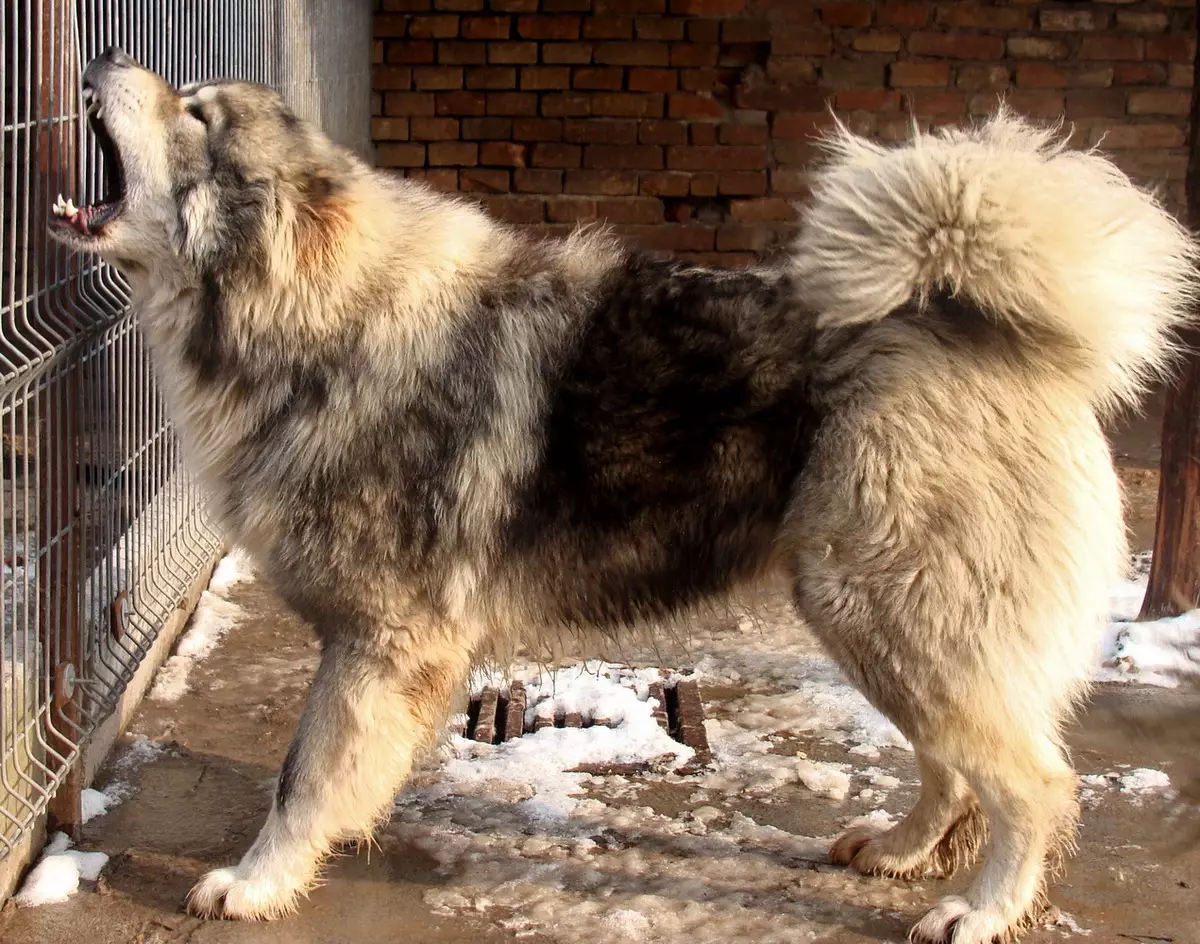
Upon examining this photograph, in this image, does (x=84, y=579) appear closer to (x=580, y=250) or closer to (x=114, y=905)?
(x=114, y=905)

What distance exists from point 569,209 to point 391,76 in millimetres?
1276

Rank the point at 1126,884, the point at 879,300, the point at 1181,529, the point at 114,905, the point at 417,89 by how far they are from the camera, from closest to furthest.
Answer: the point at 879,300 < the point at 114,905 < the point at 1126,884 < the point at 1181,529 < the point at 417,89

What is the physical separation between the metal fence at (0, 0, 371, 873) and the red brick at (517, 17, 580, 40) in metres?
3.91

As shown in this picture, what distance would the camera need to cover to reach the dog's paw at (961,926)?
292 centimetres

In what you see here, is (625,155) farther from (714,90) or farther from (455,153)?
(455,153)

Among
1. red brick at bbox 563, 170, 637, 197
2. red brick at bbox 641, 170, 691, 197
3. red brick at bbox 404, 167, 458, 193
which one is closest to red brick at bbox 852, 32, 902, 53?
red brick at bbox 641, 170, 691, 197

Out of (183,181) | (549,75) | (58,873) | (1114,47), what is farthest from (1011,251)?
(1114,47)

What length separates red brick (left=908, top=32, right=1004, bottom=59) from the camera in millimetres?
7855

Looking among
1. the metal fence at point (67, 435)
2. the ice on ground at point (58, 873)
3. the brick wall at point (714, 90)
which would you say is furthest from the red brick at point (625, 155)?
the ice on ground at point (58, 873)

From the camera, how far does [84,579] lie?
10.8ft

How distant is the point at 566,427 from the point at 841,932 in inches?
49.4

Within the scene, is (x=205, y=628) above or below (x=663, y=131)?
below

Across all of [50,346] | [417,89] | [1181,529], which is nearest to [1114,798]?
[1181,529]

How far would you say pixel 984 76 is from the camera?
7922 millimetres
